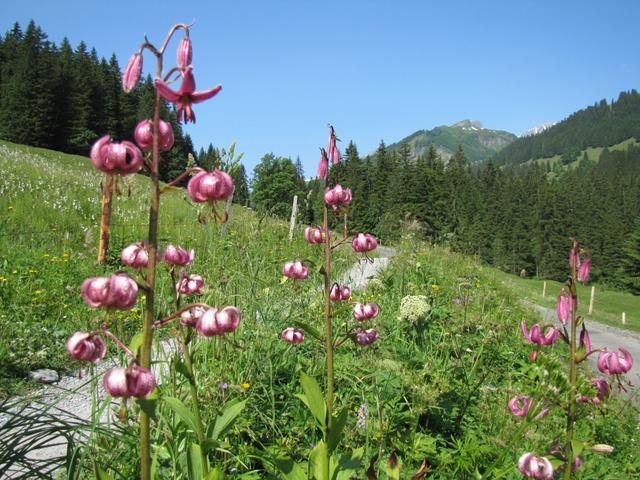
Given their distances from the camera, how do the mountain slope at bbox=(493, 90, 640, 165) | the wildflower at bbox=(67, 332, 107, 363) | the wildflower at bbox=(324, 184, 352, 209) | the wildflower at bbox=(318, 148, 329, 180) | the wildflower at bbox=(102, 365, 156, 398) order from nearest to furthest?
the wildflower at bbox=(102, 365, 156, 398) → the wildflower at bbox=(67, 332, 107, 363) → the wildflower at bbox=(318, 148, 329, 180) → the wildflower at bbox=(324, 184, 352, 209) → the mountain slope at bbox=(493, 90, 640, 165)

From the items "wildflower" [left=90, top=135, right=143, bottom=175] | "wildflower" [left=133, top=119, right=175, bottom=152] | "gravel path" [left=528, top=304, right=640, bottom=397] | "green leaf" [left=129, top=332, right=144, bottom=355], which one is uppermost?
"wildflower" [left=133, top=119, right=175, bottom=152]

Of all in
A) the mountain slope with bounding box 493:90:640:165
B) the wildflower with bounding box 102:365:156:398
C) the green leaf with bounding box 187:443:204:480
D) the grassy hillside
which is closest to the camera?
the wildflower with bounding box 102:365:156:398

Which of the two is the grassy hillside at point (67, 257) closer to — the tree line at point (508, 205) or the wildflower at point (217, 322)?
the wildflower at point (217, 322)

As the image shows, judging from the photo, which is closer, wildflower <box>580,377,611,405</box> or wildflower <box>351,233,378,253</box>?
wildflower <box>580,377,611,405</box>

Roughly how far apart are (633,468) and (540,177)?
254ft

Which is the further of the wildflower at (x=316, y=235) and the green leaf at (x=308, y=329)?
the wildflower at (x=316, y=235)

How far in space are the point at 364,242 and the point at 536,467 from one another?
1115mm

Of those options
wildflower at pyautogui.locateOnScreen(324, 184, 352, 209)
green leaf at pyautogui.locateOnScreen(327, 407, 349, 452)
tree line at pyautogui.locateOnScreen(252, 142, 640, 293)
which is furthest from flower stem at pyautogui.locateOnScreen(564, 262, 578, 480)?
tree line at pyautogui.locateOnScreen(252, 142, 640, 293)

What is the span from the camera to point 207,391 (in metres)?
2.14

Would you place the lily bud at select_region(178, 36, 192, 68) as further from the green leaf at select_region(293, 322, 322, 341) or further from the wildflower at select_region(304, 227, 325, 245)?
the wildflower at select_region(304, 227, 325, 245)

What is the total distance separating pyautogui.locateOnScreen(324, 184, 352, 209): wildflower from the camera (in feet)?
6.66

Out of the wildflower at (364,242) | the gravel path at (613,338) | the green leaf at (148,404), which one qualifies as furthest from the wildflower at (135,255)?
the gravel path at (613,338)

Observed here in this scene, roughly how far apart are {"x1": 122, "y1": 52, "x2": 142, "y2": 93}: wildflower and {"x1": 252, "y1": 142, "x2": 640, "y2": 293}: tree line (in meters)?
36.8

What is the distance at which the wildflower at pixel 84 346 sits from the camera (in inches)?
41.8
